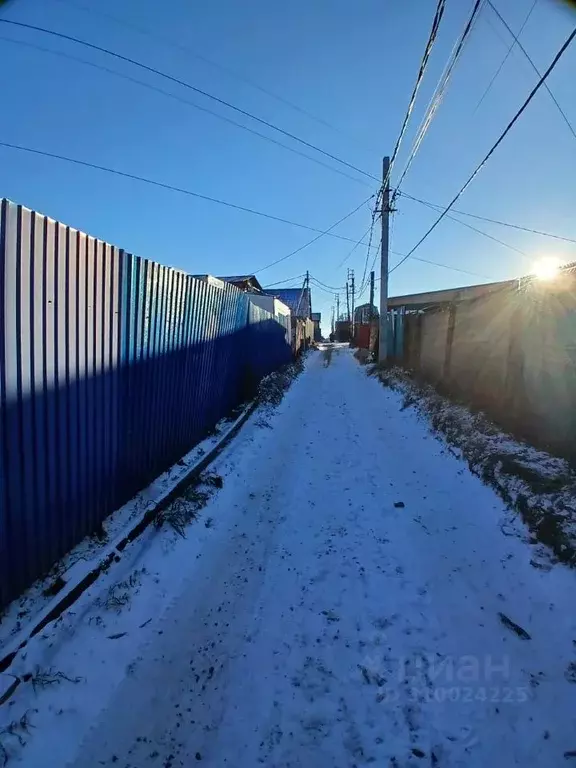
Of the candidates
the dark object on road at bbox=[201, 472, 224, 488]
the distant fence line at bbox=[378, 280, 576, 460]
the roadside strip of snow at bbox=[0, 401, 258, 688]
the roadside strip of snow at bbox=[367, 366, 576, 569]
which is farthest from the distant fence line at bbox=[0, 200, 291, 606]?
the distant fence line at bbox=[378, 280, 576, 460]

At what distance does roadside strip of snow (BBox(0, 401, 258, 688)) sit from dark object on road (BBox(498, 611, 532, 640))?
2672 mm

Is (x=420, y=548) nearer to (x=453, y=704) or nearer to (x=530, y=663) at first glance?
(x=530, y=663)

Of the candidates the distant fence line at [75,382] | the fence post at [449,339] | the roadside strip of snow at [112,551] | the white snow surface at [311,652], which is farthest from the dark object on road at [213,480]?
the fence post at [449,339]

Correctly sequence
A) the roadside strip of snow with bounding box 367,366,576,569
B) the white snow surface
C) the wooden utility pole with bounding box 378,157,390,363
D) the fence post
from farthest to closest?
1. the wooden utility pole with bounding box 378,157,390,363
2. the fence post
3. the roadside strip of snow with bounding box 367,366,576,569
4. the white snow surface

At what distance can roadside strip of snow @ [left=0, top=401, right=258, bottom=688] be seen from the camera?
207 cm

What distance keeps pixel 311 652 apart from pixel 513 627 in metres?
1.27

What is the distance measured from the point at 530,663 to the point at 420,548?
47.0 inches

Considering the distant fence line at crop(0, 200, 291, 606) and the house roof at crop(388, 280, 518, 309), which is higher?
the house roof at crop(388, 280, 518, 309)

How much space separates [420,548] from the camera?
338 centimetres

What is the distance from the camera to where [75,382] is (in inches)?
111

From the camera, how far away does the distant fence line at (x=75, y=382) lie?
7.30 feet

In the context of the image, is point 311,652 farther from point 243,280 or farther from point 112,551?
point 243,280

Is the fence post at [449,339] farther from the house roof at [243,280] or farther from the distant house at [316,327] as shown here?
the distant house at [316,327]

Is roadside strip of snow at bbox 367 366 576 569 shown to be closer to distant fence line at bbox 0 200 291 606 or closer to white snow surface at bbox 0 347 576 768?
white snow surface at bbox 0 347 576 768
